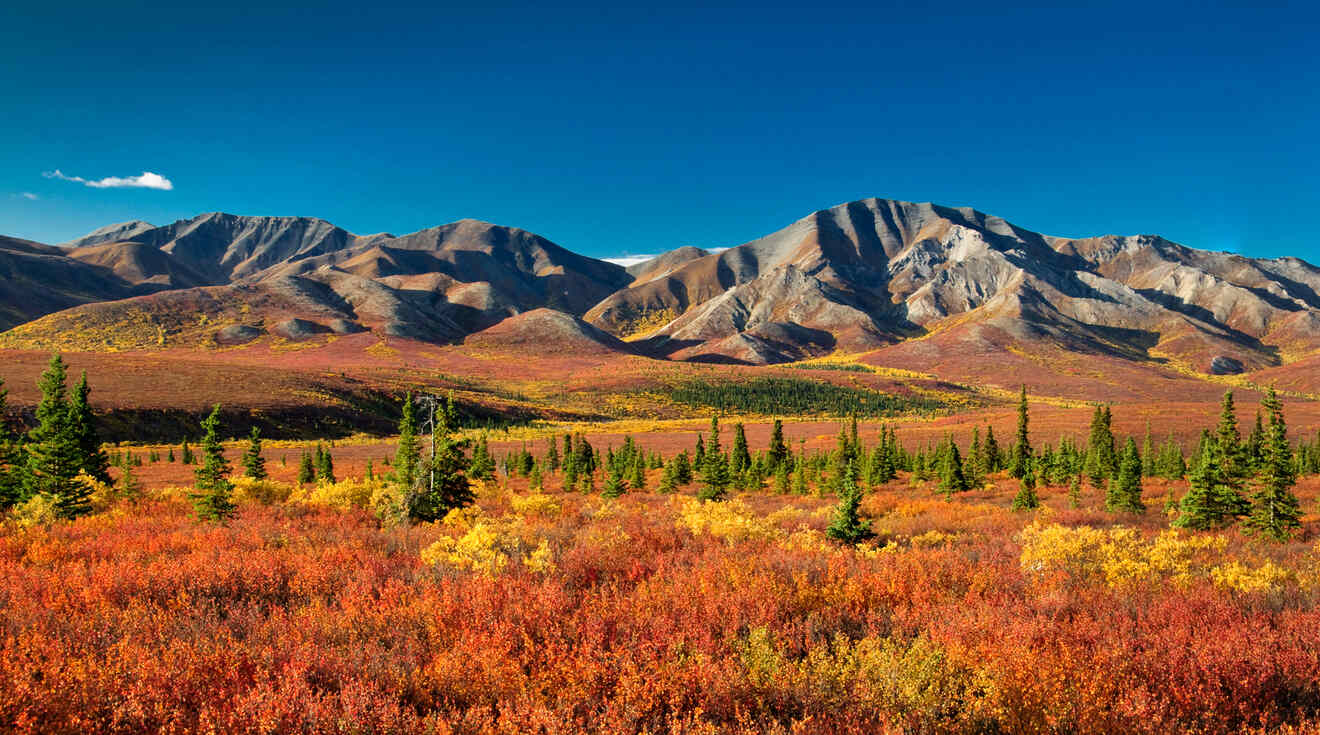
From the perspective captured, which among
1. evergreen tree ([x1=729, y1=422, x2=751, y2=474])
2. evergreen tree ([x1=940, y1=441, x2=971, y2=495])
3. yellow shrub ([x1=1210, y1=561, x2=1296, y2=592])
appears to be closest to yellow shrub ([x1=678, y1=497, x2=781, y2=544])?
yellow shrub ([x1=1210, y1=561, x2=1296, y2=592])

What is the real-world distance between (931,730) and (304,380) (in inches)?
5191

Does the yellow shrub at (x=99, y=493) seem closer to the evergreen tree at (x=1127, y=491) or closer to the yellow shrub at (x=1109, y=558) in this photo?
the yellow shrub at (x=1109, y=558)

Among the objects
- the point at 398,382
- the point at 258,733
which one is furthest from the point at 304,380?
the point at 258,733

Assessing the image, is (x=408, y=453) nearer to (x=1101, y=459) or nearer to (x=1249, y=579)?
(x=1249, y=579)

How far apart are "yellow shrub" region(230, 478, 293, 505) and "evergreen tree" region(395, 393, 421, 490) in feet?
14.2

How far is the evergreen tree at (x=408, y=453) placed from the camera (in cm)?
1714

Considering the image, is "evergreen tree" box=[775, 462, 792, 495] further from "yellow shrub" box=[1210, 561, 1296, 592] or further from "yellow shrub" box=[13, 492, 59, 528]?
"yellow shrub" box=[13, 492, 59, 528]

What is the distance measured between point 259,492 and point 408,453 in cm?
544

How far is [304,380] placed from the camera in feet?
375

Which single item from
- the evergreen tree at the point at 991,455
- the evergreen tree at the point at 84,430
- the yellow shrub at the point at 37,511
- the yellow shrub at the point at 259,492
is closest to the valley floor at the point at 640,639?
the yellow shrub at the point at 37,511

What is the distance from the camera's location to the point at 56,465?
1531 centimetres

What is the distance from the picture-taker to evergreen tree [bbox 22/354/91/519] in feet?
48.9

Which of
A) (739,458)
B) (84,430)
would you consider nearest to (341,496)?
(84,430)

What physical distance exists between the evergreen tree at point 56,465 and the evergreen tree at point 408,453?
24.4 ft
